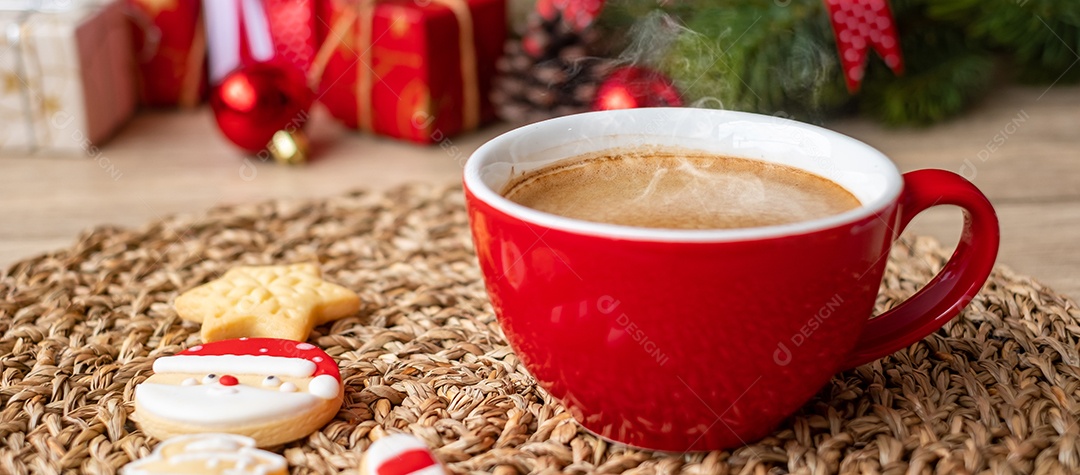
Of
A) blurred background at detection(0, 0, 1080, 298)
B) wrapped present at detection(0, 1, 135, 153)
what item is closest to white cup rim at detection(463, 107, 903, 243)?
blurred background at detection(0, 0, 1080, 298)

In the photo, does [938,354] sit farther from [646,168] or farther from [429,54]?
[429,54]

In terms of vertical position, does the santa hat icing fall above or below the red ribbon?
above

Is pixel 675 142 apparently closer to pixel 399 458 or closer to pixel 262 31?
pixel 399 458

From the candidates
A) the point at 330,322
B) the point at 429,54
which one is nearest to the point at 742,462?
the point at 330,322

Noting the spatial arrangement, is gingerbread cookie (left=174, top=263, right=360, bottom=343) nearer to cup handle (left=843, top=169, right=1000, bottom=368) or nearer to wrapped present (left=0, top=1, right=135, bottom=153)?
cup handle (left=843, top=169, right=1000, bottom=368)

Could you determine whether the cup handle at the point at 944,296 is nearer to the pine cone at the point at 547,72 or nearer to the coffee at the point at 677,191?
the coffee at the point at 677,191

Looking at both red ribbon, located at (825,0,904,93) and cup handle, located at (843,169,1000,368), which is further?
red ribbon, located at (825,0,904,93)
